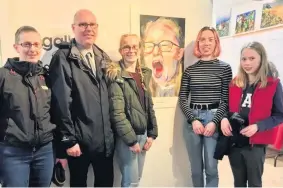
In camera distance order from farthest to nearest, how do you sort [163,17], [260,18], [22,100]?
[260,18]
[163,17]
[22,100]

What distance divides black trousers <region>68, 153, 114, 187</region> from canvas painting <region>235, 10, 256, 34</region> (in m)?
3.84

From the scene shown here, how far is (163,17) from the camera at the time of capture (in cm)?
254

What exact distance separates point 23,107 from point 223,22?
4.66m

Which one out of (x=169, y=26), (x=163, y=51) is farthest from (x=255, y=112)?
(x=169, y=26)

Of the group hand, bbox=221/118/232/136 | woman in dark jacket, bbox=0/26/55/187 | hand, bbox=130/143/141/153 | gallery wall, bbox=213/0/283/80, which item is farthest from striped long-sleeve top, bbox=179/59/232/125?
gallery wall, bbox=213/0/283/80

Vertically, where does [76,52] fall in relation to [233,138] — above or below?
above

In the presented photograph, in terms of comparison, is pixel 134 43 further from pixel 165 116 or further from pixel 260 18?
pixel 260 18

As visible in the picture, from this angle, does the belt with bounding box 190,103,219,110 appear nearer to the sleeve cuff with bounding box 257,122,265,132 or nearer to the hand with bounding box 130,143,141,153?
the sleeve cuff with bounding box 257,122,265,132

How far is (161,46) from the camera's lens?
8.39ft

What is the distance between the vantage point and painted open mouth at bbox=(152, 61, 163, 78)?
2553mm

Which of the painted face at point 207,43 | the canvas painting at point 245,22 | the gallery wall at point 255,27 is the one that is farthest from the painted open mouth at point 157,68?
the canvas painting at point 245,22

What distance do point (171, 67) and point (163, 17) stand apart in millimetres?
477

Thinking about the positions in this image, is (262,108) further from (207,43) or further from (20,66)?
(20,66)

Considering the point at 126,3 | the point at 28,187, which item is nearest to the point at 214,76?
the point at 126,3
